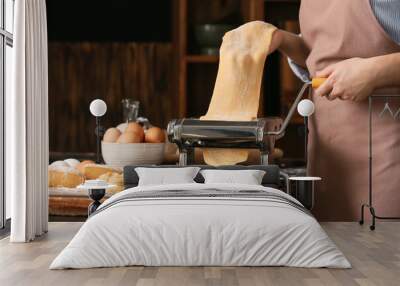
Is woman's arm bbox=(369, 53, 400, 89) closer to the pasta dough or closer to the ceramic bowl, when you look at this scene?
the pasta dough

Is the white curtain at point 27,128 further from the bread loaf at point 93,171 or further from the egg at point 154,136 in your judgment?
the egg at point 154,136

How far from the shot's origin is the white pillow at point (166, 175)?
13.6 ft

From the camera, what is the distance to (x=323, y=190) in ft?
13.4

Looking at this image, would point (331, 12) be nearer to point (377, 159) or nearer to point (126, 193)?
point (377, 159)

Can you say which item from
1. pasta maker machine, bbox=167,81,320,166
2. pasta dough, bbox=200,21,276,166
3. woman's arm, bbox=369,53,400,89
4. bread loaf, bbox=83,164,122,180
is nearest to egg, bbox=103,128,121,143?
bread loaf, bbox=83,164,122,180

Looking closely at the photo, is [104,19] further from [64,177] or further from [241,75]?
[241,75]

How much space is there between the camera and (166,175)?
4.20 meters

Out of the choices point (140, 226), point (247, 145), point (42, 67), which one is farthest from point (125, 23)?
point (140, 226)

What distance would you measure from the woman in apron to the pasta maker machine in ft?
1.00

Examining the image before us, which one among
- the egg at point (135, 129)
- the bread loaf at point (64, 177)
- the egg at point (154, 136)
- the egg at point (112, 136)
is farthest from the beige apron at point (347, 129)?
the bread loaf at point (64, 177)

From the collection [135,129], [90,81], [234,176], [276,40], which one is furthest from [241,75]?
[90,81]

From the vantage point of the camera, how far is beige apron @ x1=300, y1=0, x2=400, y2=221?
12.3 ft

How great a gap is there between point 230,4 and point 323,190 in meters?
2.12

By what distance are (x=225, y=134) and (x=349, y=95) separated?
2.26ft
